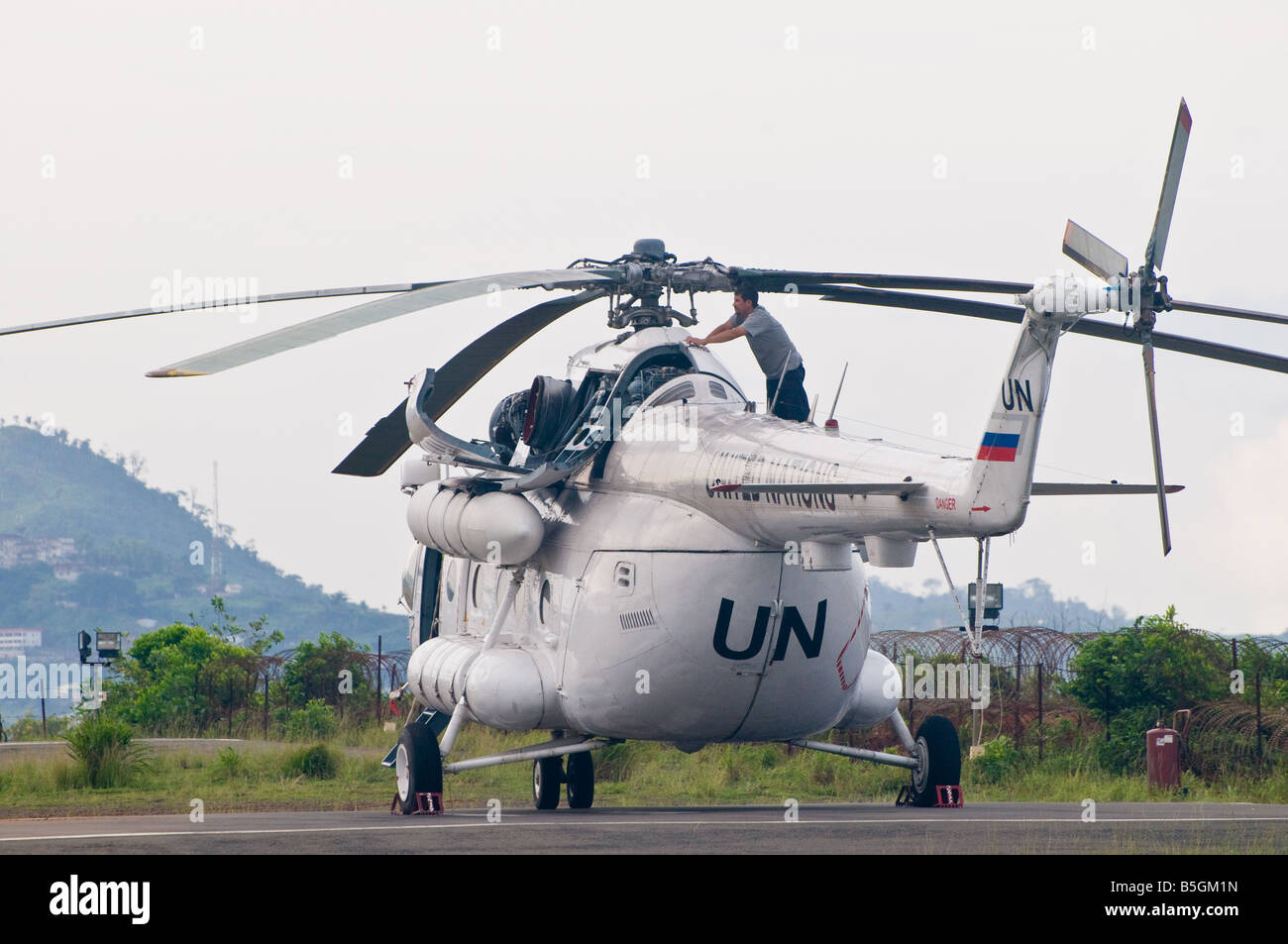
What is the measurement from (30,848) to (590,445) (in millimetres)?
6962

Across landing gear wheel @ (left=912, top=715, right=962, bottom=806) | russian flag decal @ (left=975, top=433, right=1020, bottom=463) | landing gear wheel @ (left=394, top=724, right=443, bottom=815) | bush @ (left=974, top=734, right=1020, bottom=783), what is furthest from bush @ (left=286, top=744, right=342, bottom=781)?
russian flag decal @ (left=975, top=433, right=1020, bottom=463)

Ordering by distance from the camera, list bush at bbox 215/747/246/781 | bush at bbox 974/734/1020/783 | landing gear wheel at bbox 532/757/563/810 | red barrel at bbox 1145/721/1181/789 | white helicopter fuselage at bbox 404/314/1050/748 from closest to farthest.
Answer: white helicopter fuselage at bbox 404/314/1050/748
landing gear wheel at bbox 532/757/563/810
red barrel at bbox 1145/721/1181/789
bush at bbox 974/734/1020/783
bush at bbox 215/747/246/781

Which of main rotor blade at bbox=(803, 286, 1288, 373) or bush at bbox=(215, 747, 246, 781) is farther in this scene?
bush at bbox=(215, 747, 246, 781)

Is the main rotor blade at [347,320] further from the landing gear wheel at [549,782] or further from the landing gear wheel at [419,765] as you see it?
the landing gear wheel at [549,782]

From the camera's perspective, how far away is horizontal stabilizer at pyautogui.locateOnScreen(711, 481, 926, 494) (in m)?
14.0

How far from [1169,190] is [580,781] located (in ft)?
40.2

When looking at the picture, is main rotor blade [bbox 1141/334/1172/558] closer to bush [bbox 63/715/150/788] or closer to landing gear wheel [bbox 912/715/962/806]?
landing gear wheel [bbox 912/715/962/806]

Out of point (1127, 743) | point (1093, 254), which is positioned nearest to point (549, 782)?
point (1127, 743)

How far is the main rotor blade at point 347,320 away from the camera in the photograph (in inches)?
542

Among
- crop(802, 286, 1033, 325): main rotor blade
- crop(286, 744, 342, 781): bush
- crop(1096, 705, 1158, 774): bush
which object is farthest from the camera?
crop(286, 744, 342, 781): bush

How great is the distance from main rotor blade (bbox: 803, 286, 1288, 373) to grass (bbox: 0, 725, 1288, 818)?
697 centimetres

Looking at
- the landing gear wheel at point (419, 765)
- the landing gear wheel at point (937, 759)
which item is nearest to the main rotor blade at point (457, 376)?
the landing gear wheel at point (419, 765)

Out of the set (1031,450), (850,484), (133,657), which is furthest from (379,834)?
(133,657)

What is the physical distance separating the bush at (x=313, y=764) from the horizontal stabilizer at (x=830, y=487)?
12.4 meters
